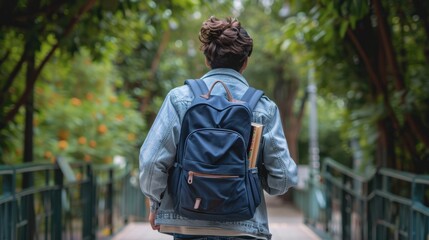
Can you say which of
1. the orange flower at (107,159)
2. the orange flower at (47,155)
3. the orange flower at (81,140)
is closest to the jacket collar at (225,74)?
the orange flower at (47,155)

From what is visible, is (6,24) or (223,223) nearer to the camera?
(223,223)

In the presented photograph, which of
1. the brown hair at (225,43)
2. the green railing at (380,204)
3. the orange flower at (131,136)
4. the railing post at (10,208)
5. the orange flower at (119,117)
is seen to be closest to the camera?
the brown hair at (225,43)

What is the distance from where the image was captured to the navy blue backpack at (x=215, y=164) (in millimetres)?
2613

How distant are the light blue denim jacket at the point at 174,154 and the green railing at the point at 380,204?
201 cm

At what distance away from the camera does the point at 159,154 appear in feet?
9.01

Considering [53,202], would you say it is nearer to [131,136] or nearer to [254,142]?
[254,142]

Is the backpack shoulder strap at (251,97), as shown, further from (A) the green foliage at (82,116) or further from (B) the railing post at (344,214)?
(A) the green foliage at (82,116)

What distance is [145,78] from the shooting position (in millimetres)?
18750

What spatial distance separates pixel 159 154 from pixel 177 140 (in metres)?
0.10

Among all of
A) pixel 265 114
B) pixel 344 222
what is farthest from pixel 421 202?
pixel 344 222

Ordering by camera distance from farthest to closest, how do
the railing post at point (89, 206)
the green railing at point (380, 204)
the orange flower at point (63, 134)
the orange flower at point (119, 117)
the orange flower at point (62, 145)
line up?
the orange flower at point (119, 117) < the orange flower at point (63, 134) < the orange flower at point (62, 145) < the railing post at point (89, 206) < the green railing at point (380, 204)

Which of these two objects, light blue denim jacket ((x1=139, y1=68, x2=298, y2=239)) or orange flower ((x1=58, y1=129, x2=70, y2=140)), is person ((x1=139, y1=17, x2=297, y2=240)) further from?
→ orange flower ((x1=58, y1=129, x2=70, y2=140))

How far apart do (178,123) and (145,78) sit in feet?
52.9

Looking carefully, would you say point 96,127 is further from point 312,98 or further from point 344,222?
point 312,98
